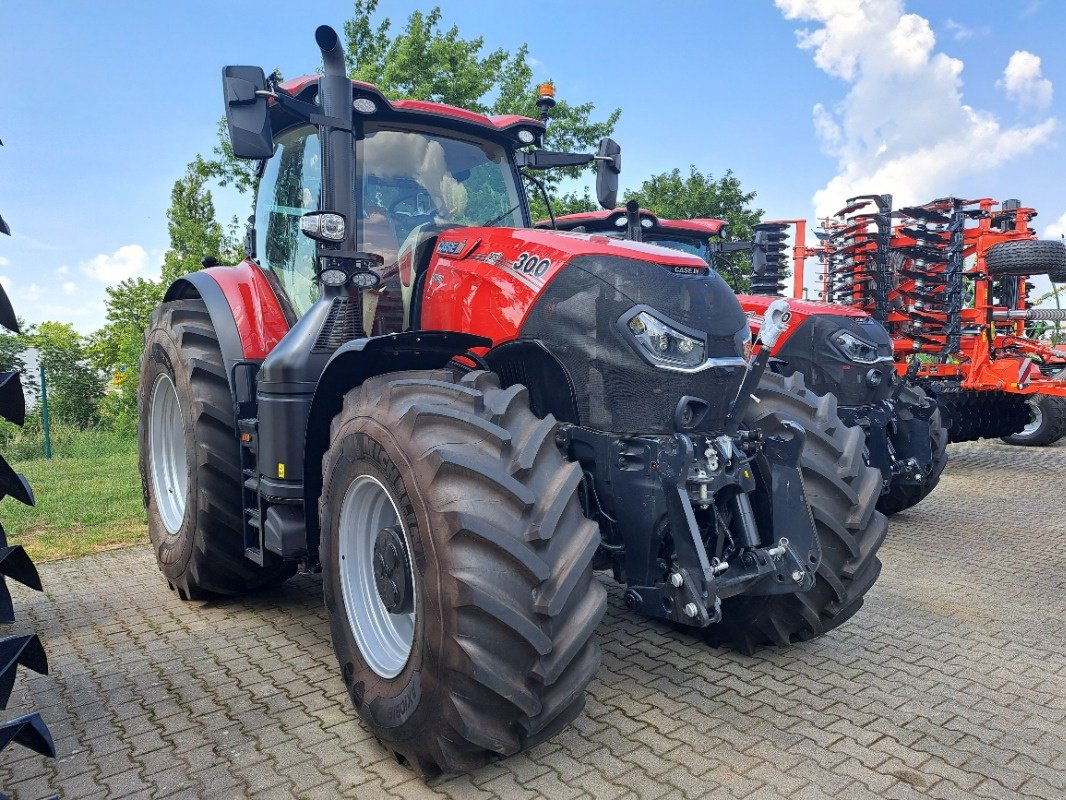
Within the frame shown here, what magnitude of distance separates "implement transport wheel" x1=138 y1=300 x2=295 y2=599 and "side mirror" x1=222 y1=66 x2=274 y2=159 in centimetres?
145

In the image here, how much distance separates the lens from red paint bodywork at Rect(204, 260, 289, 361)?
416cm

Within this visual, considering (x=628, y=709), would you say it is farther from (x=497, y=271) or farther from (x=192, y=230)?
(x=192, y=230)

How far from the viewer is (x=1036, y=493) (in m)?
8.19

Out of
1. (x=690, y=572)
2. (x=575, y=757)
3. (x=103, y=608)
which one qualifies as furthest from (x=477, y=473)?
(x=103, y=608)

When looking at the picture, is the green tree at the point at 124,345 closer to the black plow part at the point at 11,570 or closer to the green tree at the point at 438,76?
the green tree at the point at 438,76

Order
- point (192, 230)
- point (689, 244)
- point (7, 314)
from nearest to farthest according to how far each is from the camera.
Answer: point (7, 314) < point (689, 244) < point (192, 230)

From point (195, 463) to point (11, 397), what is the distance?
159cm

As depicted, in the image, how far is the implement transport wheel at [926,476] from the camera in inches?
265

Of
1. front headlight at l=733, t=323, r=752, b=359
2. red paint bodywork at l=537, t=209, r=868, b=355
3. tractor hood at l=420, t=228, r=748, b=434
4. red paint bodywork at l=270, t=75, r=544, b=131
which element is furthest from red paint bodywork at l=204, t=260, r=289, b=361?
red paint bodywork at l=537, t=209, r=868, b=355

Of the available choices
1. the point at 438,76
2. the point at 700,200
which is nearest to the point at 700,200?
the point at 700,200

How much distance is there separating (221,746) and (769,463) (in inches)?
92.7

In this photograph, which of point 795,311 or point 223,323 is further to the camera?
point 795,311

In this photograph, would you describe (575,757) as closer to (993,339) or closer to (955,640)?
(955,640)

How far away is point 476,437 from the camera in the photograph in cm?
258
